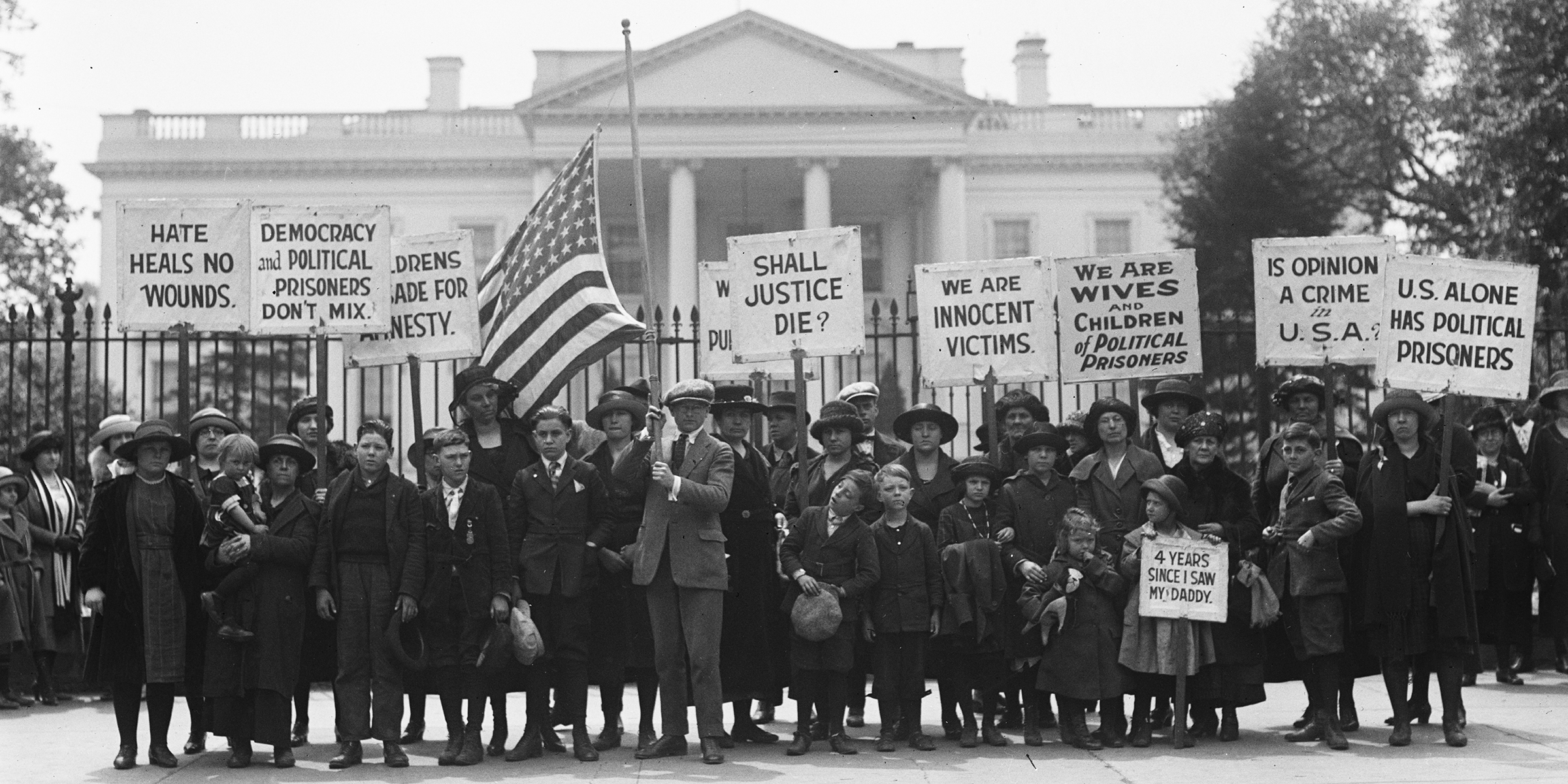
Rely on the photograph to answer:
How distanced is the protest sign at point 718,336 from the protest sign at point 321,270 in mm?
3144

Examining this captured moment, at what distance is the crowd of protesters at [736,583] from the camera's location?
943 centimetres

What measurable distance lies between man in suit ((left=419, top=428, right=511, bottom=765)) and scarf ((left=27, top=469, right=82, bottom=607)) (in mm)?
4984

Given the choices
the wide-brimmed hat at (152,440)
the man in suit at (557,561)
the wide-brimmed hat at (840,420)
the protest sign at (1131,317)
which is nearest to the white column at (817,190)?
the protest sign at (1131,317)

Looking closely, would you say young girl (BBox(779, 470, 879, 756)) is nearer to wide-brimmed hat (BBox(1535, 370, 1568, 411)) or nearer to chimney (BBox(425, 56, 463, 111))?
wide-brimmed hat (BBox(1535, 370, 1568, 411))

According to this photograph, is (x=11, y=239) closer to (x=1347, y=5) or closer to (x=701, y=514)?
(x=1347, y=5)

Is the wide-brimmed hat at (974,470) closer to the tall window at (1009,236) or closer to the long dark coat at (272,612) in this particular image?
the long dark coat at (272,612)

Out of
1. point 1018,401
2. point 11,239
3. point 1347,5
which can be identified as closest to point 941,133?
point 1347,5

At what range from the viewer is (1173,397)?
10.8 m

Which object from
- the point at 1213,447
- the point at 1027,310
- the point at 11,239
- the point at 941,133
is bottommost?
the point at 1213,447

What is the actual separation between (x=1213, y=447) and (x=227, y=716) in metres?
5.42

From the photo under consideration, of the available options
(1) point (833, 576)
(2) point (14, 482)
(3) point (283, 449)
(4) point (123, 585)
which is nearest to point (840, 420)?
(1) point (833, 576)


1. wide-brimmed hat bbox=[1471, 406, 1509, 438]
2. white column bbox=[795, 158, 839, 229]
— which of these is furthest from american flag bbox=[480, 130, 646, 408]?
white column bbox=[795, 158, 839, 229]

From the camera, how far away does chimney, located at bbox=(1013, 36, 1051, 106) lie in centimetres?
5472

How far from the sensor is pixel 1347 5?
3825cm
